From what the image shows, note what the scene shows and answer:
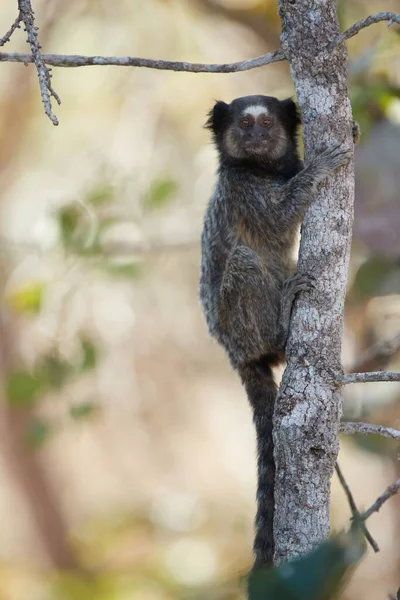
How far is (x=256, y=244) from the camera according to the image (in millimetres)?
4574

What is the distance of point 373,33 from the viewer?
7.66 m

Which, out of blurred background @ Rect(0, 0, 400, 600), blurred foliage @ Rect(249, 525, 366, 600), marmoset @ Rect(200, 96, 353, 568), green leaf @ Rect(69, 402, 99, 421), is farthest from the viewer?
blurred background @ Rect(0, 0, 400, 600)

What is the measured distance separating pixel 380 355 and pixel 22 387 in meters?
2.27

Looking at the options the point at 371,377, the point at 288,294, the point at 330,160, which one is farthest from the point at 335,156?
the point at 371,377

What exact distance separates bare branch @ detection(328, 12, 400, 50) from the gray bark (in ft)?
0.17

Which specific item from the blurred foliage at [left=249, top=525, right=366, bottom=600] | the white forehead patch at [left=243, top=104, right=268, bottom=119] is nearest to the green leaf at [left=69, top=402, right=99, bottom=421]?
the white forehead patch at [left=243, top=104, right=268, bottom=119]

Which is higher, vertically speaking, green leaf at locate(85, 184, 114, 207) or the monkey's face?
the monkey's face

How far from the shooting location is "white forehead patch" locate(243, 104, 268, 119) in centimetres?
492

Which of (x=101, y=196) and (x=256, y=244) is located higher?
(x=101, y=196)

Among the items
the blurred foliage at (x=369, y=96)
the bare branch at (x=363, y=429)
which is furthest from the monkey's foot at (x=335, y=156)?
the blurred foliage at (x=369, y=96)

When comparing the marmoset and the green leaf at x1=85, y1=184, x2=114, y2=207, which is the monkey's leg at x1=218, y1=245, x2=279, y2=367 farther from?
the green leaf at x1=85, y1=184, x2=114, y2=207

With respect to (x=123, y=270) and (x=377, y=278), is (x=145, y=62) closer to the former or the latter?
(x=377, y=278)

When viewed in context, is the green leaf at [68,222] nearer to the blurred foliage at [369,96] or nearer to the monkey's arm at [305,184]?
the monkey's arm at [305,184]

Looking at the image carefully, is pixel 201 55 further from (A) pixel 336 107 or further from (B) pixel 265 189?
(A) pixel 336 107
